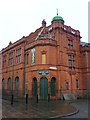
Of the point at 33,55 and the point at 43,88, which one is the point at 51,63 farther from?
the point at 43,88

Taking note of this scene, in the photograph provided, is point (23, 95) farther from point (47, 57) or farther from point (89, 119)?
point (89, 119)

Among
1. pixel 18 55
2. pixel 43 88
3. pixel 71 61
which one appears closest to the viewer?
pixel 43 88

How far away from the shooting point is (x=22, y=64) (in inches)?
1682

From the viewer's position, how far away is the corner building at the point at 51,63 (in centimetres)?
3744

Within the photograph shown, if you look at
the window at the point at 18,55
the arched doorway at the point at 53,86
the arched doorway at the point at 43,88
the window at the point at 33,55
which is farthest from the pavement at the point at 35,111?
the window at the point at 18,55

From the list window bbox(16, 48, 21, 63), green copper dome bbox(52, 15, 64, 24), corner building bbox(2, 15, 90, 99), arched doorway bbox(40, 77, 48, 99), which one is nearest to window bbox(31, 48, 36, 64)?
corner building bbox(2, 15, 90, 99)

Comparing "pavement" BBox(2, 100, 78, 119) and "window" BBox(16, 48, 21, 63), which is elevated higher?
"window" BBox(16, 48, 21, 63)

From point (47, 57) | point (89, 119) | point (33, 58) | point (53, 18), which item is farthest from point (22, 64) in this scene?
point (89, 119)

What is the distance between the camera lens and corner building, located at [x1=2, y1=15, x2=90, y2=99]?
37.4 metres

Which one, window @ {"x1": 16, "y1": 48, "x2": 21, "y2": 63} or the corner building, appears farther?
window @ {"x1": 16, "y1": 48, "x2": 21, "y2": 63}

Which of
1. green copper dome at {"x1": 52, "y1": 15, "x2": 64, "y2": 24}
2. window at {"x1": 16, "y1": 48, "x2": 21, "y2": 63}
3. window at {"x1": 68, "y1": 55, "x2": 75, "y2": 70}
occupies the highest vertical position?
green copper dome at {"x1": 52, "y1": 15, "x2": 64, "y2": 24}

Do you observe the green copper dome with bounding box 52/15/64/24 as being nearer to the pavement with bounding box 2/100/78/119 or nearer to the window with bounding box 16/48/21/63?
the window with bounding box 16/48/21/63

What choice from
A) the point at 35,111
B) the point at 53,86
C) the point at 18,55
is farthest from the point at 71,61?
the point at 35,111

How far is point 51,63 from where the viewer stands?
37812 millimetres
